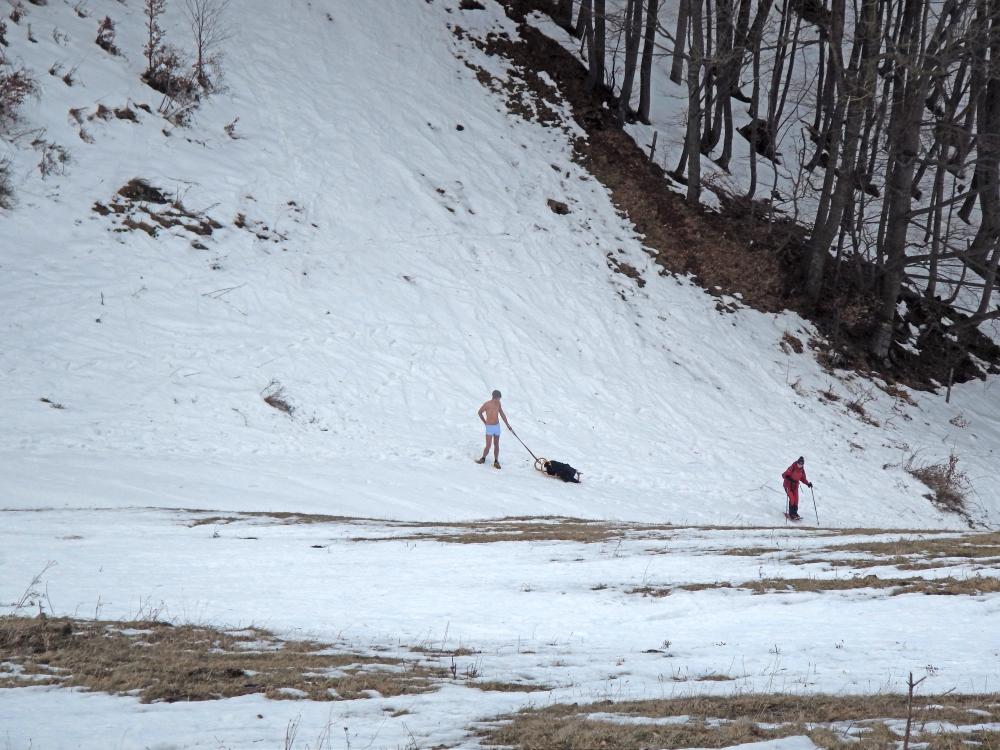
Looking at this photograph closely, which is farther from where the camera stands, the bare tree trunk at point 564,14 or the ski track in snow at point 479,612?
Answer: the bare tree trunk at point 564,14

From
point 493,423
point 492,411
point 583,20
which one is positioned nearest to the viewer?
point 492,411

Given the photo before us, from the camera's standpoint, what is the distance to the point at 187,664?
16.0 ft

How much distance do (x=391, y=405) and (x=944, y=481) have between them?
14.2 m

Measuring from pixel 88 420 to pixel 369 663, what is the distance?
10.7 meters

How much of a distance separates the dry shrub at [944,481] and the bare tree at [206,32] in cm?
2248

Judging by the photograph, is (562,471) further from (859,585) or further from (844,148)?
(844,148)

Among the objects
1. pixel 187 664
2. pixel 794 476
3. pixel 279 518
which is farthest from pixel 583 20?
pixel 187 664

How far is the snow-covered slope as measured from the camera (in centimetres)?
1456

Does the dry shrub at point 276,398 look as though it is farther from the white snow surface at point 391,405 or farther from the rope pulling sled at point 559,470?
the rope pulling sled at point 559,470

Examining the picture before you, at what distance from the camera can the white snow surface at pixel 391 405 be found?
20.0ft

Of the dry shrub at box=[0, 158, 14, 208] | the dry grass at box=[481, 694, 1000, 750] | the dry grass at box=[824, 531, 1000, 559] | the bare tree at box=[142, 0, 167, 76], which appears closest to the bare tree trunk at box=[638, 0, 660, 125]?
the bare tree at box=[142, 0, 167, 76]

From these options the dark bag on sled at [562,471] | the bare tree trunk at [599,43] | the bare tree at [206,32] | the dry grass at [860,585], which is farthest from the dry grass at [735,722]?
the bare tree trunk at [599,43]

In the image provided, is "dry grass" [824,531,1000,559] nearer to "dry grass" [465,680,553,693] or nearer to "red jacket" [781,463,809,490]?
"dry grass" [465,680,553,693]

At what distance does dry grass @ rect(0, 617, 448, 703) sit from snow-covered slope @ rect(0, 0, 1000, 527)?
19.8 ft
